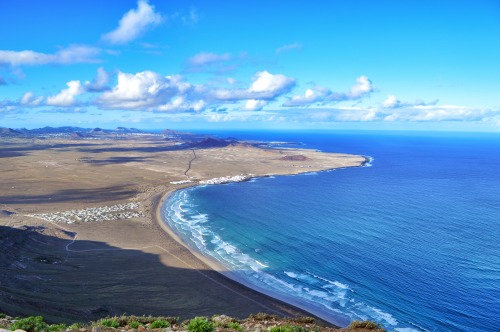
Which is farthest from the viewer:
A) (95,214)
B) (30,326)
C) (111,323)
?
(95,214)

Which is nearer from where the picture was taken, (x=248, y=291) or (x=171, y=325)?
(x=171, y=325)

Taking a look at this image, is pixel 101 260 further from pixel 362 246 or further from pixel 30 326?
pixel 362 246

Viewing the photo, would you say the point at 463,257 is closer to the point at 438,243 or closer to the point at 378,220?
the point at 438,243

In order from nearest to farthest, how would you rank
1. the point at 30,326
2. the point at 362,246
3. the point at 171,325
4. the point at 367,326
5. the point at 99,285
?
the point at 30,326, the point at 171,325, the point at 367,326, the point at 99,285, the point at 362,246

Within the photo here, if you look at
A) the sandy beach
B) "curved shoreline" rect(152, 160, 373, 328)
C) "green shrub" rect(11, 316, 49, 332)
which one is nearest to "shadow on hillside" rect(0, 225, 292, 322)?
the sandy beach

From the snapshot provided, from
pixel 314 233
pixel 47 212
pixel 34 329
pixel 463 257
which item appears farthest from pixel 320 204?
pixel 34 329

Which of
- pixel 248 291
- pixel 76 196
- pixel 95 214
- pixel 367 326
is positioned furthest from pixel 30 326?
pixel 76 196

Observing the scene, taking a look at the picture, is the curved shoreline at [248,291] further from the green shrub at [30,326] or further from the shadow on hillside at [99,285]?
the green shrub at [30,326]

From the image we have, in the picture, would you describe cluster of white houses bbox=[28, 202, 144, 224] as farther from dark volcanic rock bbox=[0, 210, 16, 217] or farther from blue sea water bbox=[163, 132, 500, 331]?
blue sea water bbox=[163, 132, 500, 331]
